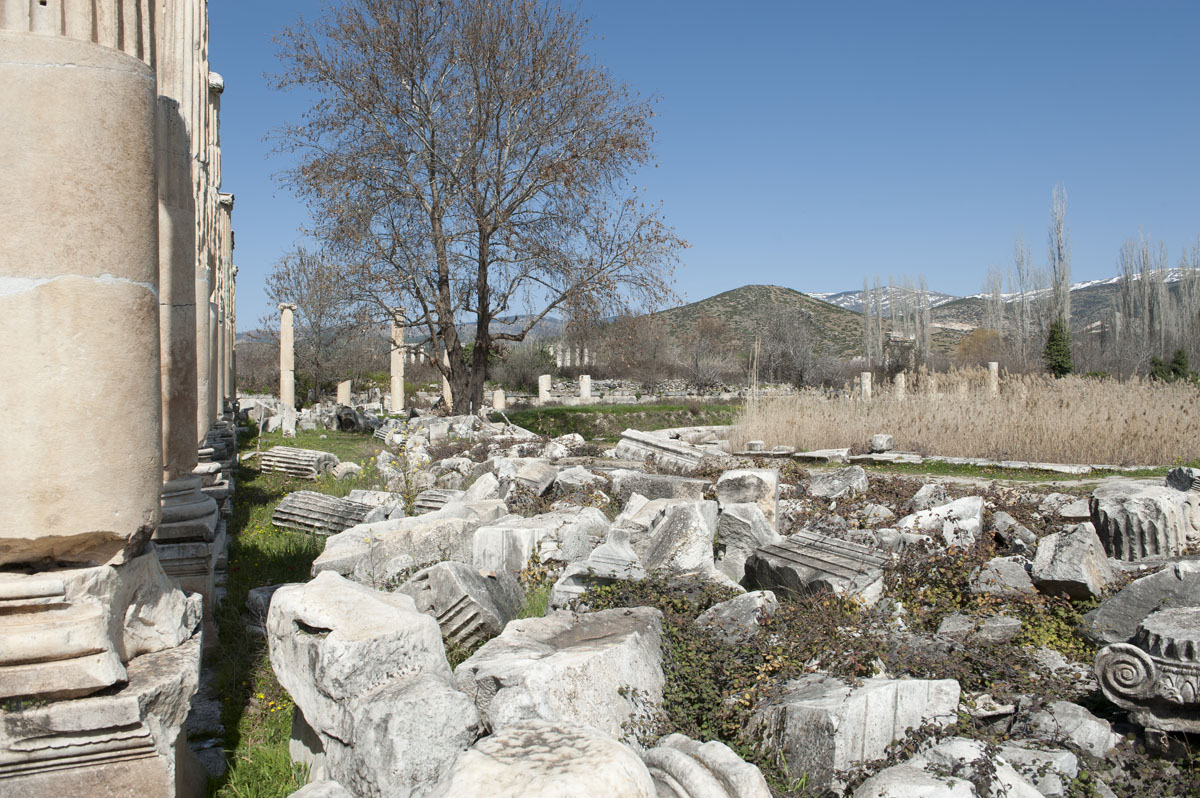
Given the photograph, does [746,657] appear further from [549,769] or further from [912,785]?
[549,769]

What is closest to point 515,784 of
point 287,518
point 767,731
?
point 767,731

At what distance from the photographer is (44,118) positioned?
2621 millimetres

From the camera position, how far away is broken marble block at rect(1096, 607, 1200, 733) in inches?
129

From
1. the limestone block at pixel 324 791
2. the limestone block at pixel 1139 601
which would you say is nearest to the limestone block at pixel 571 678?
the limestone block at pixel 324 791

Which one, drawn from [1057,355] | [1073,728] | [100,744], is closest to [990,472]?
[1073,728]

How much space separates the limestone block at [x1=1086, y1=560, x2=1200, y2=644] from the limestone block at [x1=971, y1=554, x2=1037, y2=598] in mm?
516

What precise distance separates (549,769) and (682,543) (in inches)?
139

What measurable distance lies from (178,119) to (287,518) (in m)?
4.03

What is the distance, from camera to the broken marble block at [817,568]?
4.82 metres

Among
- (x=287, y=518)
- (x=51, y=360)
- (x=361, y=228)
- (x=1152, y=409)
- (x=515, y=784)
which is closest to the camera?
(x=515, y=784)

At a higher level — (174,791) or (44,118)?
(44,118)

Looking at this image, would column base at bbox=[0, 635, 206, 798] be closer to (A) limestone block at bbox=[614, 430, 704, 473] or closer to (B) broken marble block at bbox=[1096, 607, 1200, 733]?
(B) broken marble block at bbox=[1096, 607, 1200, 733]

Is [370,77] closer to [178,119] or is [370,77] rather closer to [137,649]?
[178,119]

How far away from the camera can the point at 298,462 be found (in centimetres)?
1155
